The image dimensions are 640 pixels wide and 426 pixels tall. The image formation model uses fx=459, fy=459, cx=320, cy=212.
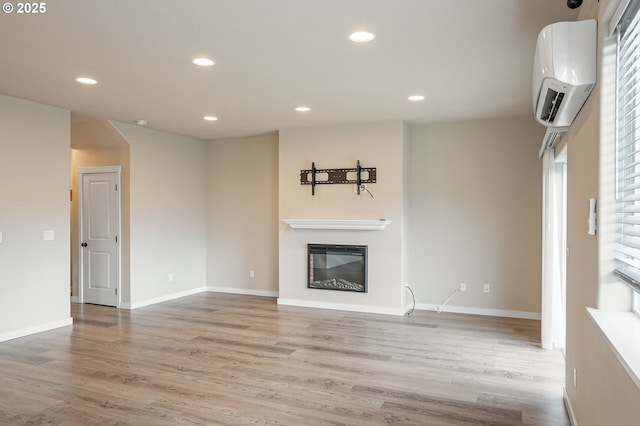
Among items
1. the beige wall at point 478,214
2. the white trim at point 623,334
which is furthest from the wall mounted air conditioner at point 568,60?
the beige wall at point 478,214

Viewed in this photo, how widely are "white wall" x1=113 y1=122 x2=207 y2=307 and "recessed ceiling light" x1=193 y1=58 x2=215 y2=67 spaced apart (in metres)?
3.00

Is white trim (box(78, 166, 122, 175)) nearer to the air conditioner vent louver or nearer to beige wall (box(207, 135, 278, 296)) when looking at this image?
beige wall (box(207, 135, 278, 296))

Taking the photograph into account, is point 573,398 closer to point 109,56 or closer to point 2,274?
point 109,56

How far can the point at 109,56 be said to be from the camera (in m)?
3.58

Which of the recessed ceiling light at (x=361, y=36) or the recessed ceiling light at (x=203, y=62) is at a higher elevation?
the recessed ceiling light at (x=361, y=36)

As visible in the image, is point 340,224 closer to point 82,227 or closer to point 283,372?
point 283,372

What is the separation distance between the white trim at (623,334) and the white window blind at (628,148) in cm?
17

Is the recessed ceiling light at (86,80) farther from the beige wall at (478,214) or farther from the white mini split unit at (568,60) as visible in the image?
the beige wall at (478,214)

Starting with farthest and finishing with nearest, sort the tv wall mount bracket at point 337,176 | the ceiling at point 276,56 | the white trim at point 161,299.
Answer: the white trim at point 161,299, the tv wall mount bracket at point 337,176, the ceiling at point 276,56

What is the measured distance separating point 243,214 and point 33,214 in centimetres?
317

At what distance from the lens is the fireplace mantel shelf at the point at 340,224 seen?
6.06 meters

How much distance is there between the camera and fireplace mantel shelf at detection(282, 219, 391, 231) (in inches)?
239

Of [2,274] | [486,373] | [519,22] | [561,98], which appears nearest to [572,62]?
[561,98]

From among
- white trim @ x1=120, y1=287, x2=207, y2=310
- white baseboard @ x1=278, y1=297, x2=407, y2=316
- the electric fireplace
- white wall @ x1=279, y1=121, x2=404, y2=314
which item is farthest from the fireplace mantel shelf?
white trim @ x1=120, y1=287, x2=207, y2=310
